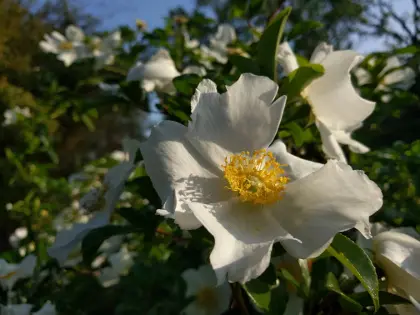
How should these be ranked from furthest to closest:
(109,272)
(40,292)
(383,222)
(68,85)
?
(68,85) → (109,272) → (40,292) → (383,222)

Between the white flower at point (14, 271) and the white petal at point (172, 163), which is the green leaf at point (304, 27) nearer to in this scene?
the white petal at point (172, 163)

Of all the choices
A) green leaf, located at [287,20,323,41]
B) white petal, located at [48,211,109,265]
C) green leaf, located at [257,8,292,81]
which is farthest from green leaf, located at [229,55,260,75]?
white petal, located at [48,211,109,265]

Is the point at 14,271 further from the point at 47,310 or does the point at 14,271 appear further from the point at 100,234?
the point at 100,234

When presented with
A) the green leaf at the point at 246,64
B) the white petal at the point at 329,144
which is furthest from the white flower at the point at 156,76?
the white petal at the point at 329,144

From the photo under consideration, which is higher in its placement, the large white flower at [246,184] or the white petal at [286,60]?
the white petal at [286,60]

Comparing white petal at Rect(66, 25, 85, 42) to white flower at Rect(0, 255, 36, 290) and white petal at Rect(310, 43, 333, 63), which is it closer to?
white flower at Rect(0, 255, 36, 290)

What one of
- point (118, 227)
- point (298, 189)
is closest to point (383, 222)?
point (298, 189)

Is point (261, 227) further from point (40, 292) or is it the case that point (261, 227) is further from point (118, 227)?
point (40, 292)
